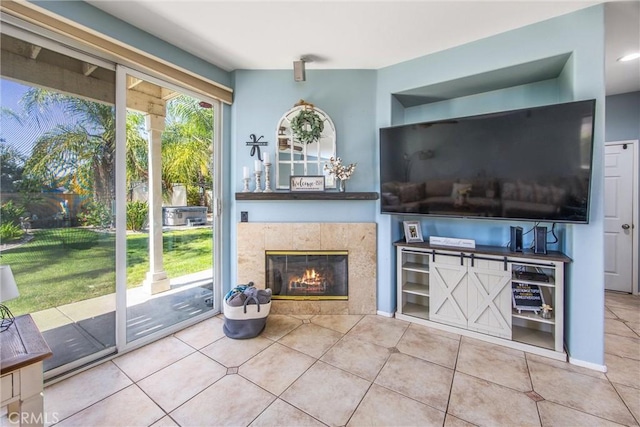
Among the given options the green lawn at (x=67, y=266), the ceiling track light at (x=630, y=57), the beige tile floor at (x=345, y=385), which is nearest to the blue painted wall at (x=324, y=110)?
the green lawn at (x=67, y=266)

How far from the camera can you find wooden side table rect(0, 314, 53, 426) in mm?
1059

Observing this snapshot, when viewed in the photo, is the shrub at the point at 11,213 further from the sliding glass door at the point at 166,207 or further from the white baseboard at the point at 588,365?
the white baseboard at the point at 588,365

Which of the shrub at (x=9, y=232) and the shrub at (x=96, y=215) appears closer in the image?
the shrub at (x=9, y=232)

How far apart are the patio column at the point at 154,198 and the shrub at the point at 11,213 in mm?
777

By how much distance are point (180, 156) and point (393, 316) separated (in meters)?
2.68

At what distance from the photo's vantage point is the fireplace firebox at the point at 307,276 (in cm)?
284

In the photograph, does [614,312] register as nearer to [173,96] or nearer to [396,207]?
[396,207]

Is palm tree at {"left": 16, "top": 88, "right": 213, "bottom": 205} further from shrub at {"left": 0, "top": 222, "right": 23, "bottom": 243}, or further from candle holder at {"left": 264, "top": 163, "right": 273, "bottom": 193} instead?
candle holder at {"left": 264, "top": 163, "right": 273, "bottom": 193}

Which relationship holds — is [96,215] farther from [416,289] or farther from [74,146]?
[416,289]

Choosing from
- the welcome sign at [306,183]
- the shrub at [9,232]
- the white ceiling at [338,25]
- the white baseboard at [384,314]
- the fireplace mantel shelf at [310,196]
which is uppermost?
the white ceiling at [338,25]

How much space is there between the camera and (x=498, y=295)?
2.25 metres

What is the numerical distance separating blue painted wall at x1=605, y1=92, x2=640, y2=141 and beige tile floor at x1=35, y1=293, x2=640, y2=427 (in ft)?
8.15

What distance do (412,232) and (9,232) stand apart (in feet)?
10.2

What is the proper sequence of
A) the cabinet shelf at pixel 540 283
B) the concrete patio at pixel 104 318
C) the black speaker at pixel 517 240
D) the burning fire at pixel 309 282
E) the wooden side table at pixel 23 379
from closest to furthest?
the wooden side table at pixel 23 379 < the concrete patio at pixel 104 318 < the cabinet shelf at pixel 540 283 < the black speaker at pixel 517 240 < the burning fire at pixel 309 282
